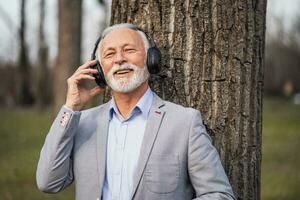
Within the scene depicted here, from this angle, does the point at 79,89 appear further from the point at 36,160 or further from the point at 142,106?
the point at 36,160

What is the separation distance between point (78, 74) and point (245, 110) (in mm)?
1115

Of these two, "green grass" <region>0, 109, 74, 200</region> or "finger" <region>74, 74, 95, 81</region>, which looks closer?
"finger" <region>74, 74, 95, 81</region>

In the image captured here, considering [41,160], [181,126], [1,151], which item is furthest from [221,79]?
[1,151]

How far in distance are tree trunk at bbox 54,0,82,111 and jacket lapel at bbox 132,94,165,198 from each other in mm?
7867

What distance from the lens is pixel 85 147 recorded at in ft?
12.0

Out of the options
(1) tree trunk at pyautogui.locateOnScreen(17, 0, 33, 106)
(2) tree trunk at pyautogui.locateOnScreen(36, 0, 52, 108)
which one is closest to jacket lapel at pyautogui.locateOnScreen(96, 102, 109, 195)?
(1) tree trunk at pyautogui.locateOnScreen(17, 0, 33, 106)

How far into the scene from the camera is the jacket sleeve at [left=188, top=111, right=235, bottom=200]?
336cm

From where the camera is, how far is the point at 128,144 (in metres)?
3.56

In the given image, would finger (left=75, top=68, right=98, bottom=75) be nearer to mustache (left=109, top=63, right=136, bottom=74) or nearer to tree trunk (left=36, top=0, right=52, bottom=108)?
mustache (left=109, top=63, right=136, bottom=74)

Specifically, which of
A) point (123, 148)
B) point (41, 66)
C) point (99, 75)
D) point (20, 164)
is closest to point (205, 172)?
point (123, 148)

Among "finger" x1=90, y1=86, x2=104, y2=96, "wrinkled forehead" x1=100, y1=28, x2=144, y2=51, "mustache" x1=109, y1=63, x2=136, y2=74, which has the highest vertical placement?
"wrinkled forehead" x1=100, y1=28, x2=144, y2=51

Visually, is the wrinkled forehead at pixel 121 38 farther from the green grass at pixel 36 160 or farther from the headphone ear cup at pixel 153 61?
the green grass at pixel 36 160

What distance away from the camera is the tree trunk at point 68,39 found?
1125 cm

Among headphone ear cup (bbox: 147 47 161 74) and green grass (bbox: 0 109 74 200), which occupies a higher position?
headphone ear cup (bbox: 147 47 161 74)
